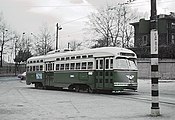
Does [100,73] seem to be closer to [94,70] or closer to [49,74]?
[94,70]

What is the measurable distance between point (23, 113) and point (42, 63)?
1984 centimetres

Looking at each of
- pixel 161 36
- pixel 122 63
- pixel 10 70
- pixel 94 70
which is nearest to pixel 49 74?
pixel 94 70

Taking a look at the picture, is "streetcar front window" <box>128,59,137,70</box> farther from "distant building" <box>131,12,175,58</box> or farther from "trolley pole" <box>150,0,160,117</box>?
"trolley pole" <box>150,0,160,117</box>

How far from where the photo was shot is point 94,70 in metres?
24.7

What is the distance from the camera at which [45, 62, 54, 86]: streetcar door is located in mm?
30766

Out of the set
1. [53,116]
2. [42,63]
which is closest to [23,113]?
[53,116]

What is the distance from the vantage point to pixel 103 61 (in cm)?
2420

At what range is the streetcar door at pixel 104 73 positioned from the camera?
23438 mm

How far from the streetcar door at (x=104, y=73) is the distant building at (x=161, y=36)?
3.75 metres

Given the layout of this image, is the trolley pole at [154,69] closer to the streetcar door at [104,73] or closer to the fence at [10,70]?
the streetcar door at [104,73]

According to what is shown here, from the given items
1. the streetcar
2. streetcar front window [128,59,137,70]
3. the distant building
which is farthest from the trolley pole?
streetcar front window [128,59,137,70]

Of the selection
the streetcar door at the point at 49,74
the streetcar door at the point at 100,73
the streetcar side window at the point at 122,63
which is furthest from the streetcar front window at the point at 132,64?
the streetcar door at the point at 49,74

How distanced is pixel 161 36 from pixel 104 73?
124 ft

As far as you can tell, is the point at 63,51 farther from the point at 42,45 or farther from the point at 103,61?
the point at 42,45
